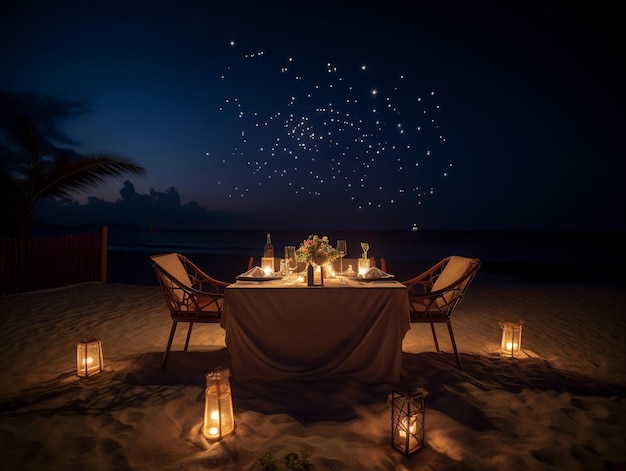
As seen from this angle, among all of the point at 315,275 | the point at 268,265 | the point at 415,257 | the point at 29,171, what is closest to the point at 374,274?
the point at 315,275

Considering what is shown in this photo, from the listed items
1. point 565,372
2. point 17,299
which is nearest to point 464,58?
point 565,372

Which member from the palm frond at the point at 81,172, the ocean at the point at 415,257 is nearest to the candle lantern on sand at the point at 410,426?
the palm frond at the point at 81,172

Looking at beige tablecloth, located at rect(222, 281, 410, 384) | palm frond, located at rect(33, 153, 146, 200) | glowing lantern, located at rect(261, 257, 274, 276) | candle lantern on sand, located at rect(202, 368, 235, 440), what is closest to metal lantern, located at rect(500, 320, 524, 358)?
beige tablecloth, located at rect(222, 281, 410, 384)

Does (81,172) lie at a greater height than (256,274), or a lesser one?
greater

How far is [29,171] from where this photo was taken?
7.14m

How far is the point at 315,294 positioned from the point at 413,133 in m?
3.34

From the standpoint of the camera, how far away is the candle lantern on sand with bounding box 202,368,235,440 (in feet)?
6.70

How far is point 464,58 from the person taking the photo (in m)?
6.80

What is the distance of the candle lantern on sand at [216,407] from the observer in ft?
6.70

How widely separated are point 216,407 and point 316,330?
106cm

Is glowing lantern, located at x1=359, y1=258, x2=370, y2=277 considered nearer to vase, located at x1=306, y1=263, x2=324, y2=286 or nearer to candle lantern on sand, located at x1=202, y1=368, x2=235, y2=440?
vase, located at x1=306, y1=263, x2=324, y2=286

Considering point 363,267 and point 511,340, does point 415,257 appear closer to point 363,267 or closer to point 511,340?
point 511,340

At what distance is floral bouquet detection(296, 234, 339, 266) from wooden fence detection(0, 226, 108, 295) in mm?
7040

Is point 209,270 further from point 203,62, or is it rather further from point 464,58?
point 464,58
